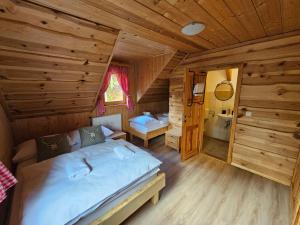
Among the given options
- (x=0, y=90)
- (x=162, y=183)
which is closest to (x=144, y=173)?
(x=162, y=183)

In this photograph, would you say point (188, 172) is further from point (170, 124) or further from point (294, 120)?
point (294, 120)

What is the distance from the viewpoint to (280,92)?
2.09 m

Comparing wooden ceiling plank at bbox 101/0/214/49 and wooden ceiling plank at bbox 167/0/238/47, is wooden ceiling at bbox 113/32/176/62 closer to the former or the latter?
wooden ceiling plank at bbox 101/0/214/49

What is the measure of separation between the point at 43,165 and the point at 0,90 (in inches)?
45.3

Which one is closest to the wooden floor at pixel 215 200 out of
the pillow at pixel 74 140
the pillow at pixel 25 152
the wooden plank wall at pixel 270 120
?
the wooden plank wall at pixel 270 120

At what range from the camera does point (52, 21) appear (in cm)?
139

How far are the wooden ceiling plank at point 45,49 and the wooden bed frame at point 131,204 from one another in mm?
1897

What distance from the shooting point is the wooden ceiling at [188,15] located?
1260mm

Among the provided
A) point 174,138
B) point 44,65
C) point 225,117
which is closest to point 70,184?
point 44,65

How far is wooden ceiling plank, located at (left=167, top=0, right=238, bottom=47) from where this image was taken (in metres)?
1.27

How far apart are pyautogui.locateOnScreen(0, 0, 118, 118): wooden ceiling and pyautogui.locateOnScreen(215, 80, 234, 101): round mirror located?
3.20 m

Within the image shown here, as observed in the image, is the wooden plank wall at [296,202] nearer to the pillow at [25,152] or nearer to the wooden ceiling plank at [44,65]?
the wooden ceiling plank at [44,65]

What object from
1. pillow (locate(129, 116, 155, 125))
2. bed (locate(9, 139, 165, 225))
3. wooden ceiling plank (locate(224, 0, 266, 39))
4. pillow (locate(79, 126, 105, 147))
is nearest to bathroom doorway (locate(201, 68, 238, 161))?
pillow (locate(129, 116, 155, 125))

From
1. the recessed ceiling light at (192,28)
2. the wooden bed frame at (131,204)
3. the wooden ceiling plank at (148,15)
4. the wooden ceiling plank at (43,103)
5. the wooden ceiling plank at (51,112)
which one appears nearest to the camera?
the wooden ceiling plank at (148,15)
